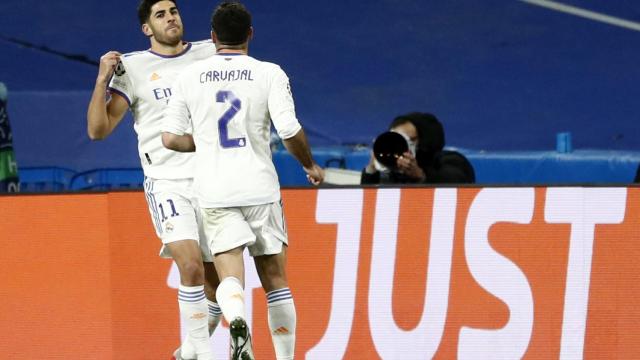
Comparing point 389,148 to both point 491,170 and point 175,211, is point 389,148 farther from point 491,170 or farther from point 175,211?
point 491,170

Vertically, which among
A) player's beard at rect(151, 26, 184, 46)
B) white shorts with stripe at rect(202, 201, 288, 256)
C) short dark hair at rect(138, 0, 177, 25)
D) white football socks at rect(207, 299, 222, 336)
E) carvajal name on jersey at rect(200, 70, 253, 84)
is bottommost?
white football socks at rect(207, 299, 222, 336)

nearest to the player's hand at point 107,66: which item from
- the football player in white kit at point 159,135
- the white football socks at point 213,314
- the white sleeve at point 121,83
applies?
the football player in white kit at point 159,135

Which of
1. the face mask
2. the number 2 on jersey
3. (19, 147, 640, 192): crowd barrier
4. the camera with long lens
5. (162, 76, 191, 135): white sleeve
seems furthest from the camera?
(19, 147, 640, 192): crowd barrier

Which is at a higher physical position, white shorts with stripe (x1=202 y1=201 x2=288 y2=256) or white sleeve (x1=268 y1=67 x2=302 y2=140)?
white sleeve (x1=268 y1=67 x2=302 y2=140)

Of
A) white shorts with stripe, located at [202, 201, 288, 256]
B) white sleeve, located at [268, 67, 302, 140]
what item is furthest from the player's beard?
white shorts with stripe, located at [202, 201, 288, 256]

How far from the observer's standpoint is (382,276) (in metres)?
7.30

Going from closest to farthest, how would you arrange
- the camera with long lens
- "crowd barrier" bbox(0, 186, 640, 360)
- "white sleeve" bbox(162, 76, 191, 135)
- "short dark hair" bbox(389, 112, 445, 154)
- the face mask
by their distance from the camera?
"white sleeve" bbox(162, 76, 191, 135)
"crowd barrier" bbox(0, 186, 640, 360)
the camera with long lens
the face mask
"short dark hair" bbox(389, 112, 445, 154)

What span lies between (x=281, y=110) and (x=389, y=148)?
1.96 metres

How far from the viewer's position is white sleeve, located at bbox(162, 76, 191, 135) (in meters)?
5.82

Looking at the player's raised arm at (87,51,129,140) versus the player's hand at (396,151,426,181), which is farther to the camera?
the player's hand at (396,151,426,181)

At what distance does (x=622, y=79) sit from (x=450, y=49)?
133 centimetres

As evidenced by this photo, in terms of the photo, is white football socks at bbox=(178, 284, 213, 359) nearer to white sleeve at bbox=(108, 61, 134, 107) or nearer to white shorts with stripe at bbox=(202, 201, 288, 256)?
white shorts with stripe at bbox=(202, 201, 288, 256)

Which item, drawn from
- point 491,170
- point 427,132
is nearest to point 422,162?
point 427,132

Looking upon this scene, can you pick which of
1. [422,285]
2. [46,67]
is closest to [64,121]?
[46,67]
